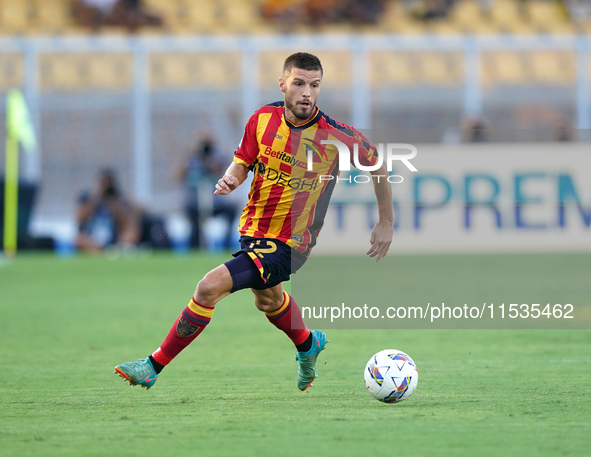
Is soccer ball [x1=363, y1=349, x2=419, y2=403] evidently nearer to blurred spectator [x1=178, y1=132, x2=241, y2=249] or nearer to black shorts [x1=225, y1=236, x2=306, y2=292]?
black shorts [x1=225, y1=236, x2=306, y2=292]

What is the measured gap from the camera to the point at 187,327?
482 centimetres

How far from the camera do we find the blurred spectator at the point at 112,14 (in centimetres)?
2034

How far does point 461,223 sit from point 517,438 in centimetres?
959

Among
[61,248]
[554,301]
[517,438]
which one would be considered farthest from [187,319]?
[61,248]

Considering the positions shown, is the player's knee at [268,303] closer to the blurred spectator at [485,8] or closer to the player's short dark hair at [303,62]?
the player's short dark hair at [303,62]

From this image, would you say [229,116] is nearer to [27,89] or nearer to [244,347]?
[27,89]

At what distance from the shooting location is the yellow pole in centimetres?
1598

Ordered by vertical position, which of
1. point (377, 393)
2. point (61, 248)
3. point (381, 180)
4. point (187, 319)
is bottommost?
point (61, 248)

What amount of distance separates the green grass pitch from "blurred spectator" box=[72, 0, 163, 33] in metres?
12.4

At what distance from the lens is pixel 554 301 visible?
898 cm

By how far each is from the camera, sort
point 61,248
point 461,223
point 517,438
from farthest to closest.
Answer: point 61,248
point 461,223
point 517,438

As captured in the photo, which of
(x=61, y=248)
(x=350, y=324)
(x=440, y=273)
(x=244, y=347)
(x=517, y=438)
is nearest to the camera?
(x=517, y=438)

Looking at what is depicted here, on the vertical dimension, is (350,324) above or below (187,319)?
below

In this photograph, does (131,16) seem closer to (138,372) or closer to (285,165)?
(285,165)
